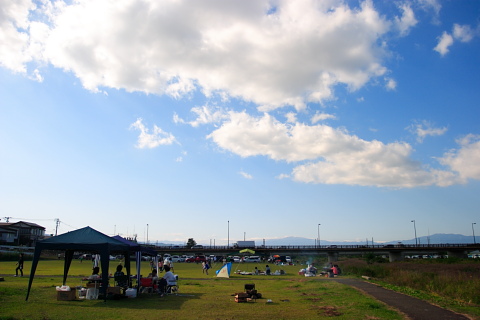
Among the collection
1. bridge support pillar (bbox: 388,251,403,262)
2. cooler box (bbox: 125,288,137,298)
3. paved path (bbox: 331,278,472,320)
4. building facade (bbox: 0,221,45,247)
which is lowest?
bridge support pillar (bbox: 388,251,403,262)

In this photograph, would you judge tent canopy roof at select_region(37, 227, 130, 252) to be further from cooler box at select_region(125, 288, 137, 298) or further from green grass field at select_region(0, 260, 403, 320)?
green grass field at select_region(0, 260, 403, 320)

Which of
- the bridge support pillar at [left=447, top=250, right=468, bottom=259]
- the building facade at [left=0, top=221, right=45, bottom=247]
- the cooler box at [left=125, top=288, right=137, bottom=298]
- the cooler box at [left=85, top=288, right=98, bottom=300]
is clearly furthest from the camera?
the building facade at [left=0, top=221, right=45, bottom=247]

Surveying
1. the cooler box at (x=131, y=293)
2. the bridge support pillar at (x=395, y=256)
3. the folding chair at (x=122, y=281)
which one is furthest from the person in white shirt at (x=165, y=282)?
the bridge support pillar at (x=395, y=256)

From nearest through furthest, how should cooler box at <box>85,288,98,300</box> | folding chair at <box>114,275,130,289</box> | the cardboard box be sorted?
1. the cardboard box
2. cooler box at <box>85,288,98,300</box>
3. folding chair at <box>114,275,130,289</box>

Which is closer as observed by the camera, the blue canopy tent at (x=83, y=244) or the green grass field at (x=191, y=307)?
the green grass field at (x=191, y=307)

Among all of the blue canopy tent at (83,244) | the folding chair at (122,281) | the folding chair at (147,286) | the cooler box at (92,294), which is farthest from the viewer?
the folding chair at (147,286)

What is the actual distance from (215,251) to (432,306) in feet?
289

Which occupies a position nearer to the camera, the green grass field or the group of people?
the green grass field

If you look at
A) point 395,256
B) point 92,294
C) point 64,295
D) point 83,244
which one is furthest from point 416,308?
point 395,256

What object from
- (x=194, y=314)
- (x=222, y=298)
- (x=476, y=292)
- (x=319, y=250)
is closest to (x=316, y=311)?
(x=194, y=314)

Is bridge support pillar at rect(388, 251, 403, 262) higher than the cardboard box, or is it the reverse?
the cardboard box

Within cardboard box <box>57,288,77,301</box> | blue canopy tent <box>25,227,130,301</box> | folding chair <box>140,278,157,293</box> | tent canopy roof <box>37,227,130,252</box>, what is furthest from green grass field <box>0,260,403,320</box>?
tent canopy roof <box>37,227,130,252</box>

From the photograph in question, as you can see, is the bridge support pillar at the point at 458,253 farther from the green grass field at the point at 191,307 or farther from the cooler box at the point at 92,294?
the cooler box at the point at 92,294

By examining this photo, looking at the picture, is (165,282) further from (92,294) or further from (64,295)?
(64,295)
